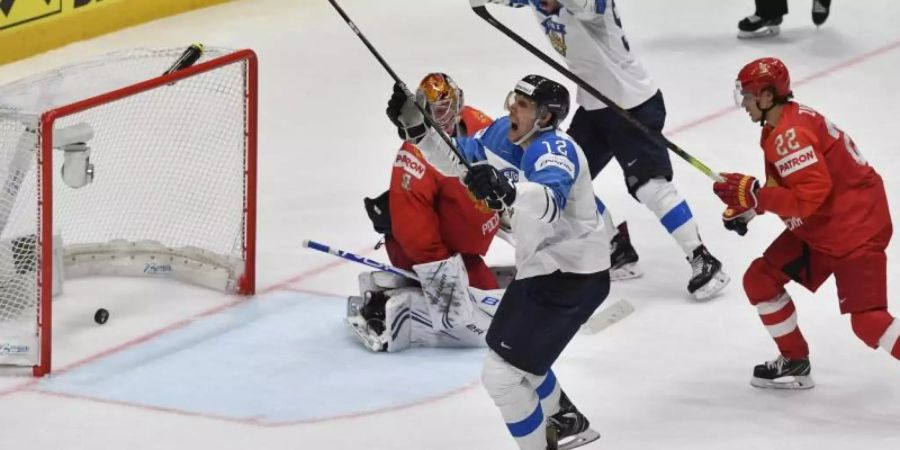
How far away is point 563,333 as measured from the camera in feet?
15.3

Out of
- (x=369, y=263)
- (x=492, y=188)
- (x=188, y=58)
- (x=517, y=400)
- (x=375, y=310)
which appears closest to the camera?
(x=492, y=188)

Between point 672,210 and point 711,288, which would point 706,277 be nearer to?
point 711,288

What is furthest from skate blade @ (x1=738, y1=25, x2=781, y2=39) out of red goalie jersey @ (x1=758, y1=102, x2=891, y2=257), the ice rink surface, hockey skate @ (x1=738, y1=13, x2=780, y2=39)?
red goalie jersey @ (x1=758, y1=102, x2=891, y2=257)

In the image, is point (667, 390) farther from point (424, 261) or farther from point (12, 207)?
point (12, 207)

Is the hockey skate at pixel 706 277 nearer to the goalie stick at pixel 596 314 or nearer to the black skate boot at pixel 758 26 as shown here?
the goalie stick at pixel 596 314

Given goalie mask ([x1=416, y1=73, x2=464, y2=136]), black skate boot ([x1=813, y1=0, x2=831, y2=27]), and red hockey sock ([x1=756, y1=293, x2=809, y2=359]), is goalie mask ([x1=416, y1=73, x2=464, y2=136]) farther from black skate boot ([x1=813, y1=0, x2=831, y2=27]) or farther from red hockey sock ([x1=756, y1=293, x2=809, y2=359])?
black skate boot ([x1=813, y1=0, x2=831, y2=27])

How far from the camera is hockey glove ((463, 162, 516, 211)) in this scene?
4.25 meters

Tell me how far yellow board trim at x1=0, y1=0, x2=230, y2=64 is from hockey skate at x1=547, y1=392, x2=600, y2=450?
4661mm

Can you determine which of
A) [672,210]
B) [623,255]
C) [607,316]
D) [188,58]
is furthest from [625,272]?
[188,58]

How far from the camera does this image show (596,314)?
5.98 m

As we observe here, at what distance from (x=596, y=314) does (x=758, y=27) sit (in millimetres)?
3897

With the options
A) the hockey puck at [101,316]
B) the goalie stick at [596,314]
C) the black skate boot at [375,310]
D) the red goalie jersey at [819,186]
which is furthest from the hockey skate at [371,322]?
the red goalie jersey at [819,186]

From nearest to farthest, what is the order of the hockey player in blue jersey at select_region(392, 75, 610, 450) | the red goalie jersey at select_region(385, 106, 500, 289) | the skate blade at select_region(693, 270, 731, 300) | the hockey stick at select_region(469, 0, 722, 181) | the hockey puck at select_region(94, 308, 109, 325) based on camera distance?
1. the hockey player in blue jersey at select_region(392, 75, 610, 450)
2. the hockey stick at select_region(469, 0, 722, 181)
3. the red goalie jersey at select_region(385, 106, 500, 289)
4. the hockey puck at select_region(94, 308, 109, 325)
5. the skate blade at select_region(693, 270, 731, 300)

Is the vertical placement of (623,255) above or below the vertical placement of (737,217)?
below
